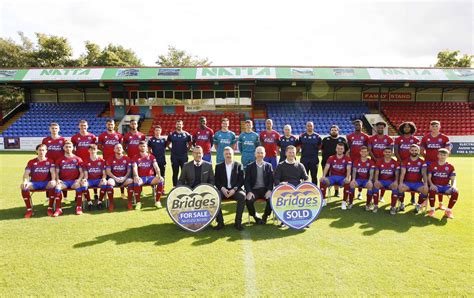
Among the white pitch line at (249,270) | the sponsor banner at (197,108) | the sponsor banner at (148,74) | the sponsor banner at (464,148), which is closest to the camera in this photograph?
the white pitch line at (249,270)

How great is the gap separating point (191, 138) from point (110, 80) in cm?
1554

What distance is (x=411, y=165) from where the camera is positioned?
6328 mm

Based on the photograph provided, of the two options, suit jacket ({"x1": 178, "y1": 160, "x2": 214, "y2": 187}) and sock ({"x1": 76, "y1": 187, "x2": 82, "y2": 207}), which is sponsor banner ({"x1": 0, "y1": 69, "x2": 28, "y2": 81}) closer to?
sock ({"x1": 76, "y1": 187, "x2": 82, "y2": 207})

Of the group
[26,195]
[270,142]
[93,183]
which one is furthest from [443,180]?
[26,195]

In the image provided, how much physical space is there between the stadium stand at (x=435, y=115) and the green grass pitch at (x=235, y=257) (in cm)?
1902

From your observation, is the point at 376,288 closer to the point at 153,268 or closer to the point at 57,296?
the point at 153,268

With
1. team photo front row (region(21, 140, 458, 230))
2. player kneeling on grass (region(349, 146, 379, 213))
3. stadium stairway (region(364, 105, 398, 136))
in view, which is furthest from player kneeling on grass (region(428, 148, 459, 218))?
stadium stairway (region(364, 105, 398, 136))

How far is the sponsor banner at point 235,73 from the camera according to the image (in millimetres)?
20594

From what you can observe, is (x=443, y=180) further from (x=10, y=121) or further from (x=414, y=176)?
(x=10, y=121)

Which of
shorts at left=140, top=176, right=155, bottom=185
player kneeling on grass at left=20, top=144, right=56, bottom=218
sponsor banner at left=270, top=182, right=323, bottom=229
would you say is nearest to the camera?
sponsor banner at left=270, top=182, right=323, bottom=229

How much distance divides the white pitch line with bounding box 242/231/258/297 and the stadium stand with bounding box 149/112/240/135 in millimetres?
16397

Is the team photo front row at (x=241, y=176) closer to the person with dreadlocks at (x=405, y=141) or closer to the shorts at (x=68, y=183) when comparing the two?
the shorts at (x=68, y=183)

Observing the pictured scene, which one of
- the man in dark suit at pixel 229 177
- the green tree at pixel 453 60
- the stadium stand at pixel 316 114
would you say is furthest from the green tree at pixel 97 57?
the green tree at pixel 453 60

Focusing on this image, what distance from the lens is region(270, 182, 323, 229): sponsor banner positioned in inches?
203
